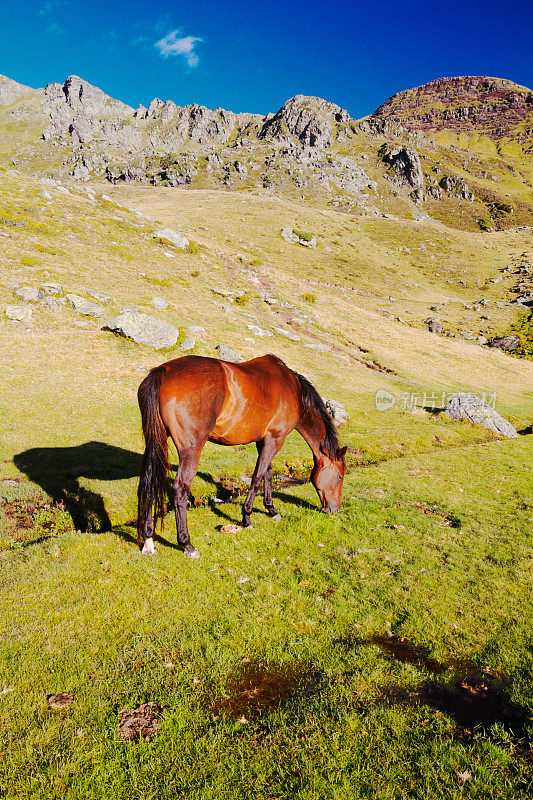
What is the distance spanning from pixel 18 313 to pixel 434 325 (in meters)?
60.2

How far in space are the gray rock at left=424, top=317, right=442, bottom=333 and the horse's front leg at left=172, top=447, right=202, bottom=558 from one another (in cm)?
6295

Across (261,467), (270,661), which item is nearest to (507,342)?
(261,467)

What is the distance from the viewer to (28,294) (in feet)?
103

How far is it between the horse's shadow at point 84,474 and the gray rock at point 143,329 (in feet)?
48.8

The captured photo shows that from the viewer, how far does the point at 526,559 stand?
34.1ft

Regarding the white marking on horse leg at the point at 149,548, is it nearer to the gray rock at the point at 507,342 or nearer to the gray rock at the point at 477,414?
the gray rock at the point at 477,414

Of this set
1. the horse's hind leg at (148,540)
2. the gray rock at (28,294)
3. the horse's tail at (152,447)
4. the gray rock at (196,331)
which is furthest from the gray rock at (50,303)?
the horse's hind leg at (148,540)

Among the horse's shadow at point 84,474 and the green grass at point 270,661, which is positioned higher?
the green grass at point 270,661

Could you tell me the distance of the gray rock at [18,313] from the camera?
95.1ft

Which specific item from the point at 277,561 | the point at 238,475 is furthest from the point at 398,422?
the point at 277,561

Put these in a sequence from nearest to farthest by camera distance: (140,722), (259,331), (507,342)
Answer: (140,722), (259,331), (507,342)

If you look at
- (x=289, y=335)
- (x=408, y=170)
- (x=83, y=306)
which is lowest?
(x=83, y=306)

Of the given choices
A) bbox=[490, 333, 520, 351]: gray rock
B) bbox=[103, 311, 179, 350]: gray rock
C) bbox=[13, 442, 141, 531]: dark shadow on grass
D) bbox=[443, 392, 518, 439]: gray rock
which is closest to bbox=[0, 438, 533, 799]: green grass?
bbox=[13, 442, 141, 531]: dark shadow on grass

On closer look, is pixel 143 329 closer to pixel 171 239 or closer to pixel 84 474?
pixel 84 474
